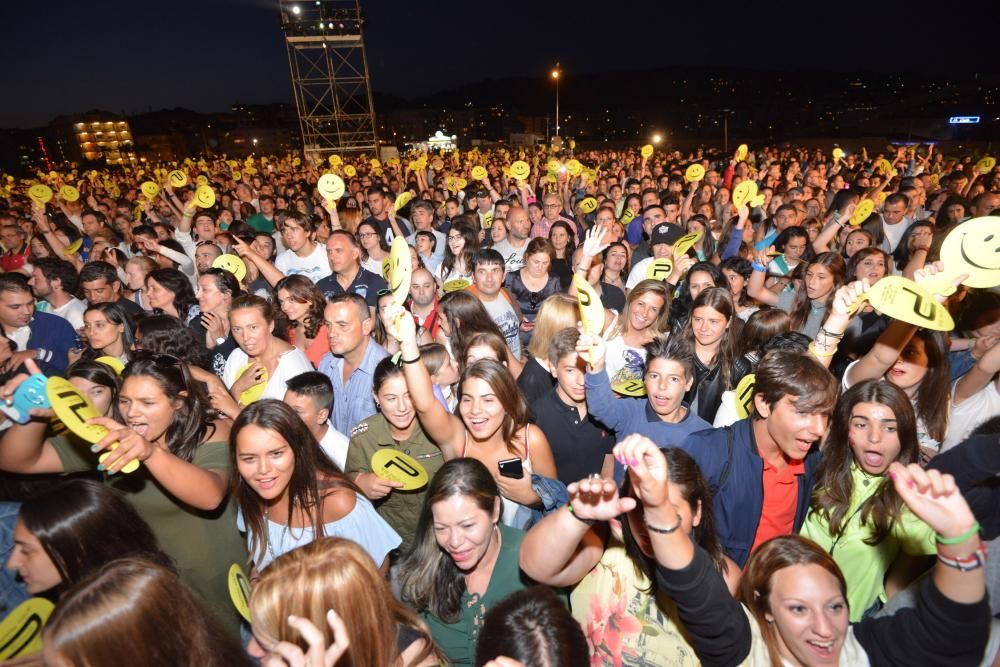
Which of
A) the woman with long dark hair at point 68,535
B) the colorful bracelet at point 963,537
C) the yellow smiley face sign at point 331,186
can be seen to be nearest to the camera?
the colorful bracelet at point 963,537

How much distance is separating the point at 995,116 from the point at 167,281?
140 ft

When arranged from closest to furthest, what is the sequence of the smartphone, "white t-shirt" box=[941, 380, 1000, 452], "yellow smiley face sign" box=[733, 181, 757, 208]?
the smartphone
"white t-shirt" box=[941, 380, 1000, 452]
"yellow smiley face sign" box=[733, 181, 757, 208]

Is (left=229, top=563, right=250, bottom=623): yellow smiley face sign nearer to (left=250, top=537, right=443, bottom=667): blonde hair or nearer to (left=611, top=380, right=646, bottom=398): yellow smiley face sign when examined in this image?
(left=250, top=537, right=443, bottom=667): blonde hair

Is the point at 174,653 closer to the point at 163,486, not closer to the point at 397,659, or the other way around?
the point at 397,659

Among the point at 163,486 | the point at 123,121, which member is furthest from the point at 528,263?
the point at 123,121

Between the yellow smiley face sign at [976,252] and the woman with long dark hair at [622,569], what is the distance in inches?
77.2

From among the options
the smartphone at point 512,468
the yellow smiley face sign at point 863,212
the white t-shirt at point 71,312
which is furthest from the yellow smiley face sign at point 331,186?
the yellow smiley face sign at point 863,212

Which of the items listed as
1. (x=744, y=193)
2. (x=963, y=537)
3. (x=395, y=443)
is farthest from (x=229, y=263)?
(x=744, y=193)

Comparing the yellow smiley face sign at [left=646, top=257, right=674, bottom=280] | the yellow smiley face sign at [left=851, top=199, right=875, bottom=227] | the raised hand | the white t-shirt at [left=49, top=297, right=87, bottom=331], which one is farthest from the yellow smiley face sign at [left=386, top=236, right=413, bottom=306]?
the yellow smiley face sign at [left=851, top=199, right=875, bottom=227]

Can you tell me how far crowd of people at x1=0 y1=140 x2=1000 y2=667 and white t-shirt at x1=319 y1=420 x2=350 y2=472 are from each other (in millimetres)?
17

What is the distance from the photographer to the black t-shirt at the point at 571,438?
11.1 feet

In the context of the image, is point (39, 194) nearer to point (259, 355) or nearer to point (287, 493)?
point (259, 355)

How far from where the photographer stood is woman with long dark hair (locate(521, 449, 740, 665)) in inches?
77.4

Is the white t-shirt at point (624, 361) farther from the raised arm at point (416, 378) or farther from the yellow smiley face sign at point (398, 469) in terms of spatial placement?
the yellow smiley face sign at point (398, 469)
